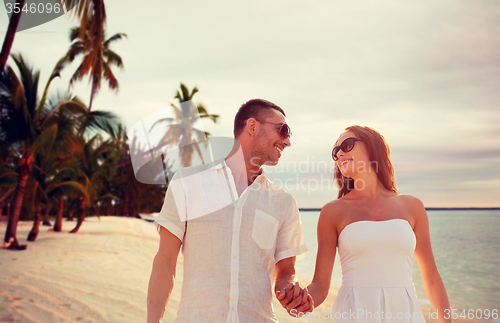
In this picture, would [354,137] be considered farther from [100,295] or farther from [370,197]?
[100,295]

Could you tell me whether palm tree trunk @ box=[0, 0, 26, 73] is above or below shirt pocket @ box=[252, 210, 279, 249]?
above

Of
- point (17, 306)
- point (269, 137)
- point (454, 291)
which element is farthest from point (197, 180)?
point (454, 291)

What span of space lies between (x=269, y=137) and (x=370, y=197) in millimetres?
980

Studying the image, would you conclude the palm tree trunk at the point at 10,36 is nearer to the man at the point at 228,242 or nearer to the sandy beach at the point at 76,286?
the sandy beach at the point at 76,286

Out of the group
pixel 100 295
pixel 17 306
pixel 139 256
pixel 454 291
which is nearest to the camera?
pixel 17 306

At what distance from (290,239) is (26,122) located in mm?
9885

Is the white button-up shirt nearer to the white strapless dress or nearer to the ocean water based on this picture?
the white strapless dress

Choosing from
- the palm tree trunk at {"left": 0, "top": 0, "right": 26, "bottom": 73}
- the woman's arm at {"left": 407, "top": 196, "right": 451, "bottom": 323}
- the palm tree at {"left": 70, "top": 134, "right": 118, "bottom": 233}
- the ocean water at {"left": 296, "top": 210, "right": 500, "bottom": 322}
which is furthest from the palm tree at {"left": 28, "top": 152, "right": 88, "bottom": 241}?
the woman's arm at {"left": 407, "top": 196, "right": 451, "bottom": 323}

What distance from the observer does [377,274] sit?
249 centimetres

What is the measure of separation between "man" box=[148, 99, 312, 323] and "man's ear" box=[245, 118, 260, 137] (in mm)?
116

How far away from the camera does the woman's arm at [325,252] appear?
2.49 m

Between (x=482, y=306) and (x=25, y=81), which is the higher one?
(x=25, y=81)

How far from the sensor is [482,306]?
11.2 metres

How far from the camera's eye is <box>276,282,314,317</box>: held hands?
1.94m
